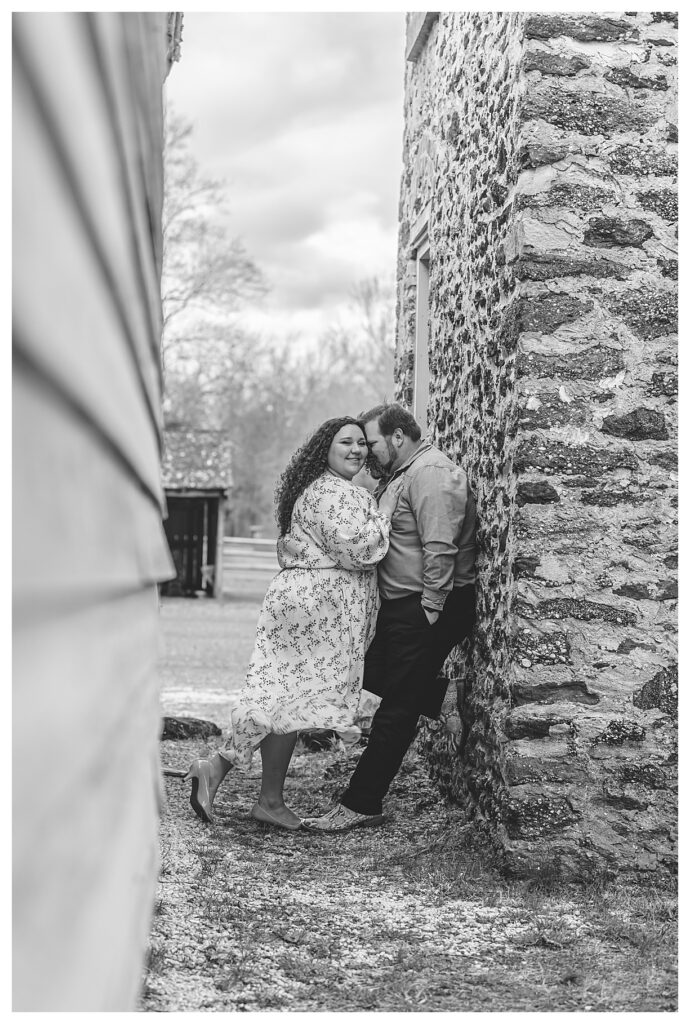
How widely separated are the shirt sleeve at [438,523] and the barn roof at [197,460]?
A: 1805cm

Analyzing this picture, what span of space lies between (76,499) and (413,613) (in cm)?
398

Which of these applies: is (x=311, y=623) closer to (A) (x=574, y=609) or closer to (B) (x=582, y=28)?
(A) (x=574, y=609)

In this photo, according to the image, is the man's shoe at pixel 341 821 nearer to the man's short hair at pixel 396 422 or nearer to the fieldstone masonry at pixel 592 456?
the fieldstone masonry at pixel 592 456

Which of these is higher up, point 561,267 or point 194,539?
point 561,267

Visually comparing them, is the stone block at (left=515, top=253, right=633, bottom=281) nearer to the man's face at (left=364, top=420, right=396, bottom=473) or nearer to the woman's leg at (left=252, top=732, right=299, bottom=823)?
the man's face at (left=364, top=420, right=396, bottom=473)

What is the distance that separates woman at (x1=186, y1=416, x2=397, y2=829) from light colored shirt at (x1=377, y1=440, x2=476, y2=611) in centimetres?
16

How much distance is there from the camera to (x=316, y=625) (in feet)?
15.8

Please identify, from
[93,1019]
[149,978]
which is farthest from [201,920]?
[93,1019]

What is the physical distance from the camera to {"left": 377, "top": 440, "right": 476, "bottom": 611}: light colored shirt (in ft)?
15.7

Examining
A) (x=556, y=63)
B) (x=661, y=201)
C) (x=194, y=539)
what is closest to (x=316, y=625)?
(x=661, y=201)

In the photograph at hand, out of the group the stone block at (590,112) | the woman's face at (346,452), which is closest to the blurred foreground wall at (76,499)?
the stone block at (590,112)

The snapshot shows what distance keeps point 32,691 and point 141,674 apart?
0.85m

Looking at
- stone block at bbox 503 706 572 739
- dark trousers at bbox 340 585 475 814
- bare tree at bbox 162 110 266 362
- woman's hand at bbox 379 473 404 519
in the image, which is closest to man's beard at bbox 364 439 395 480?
woman's hand at bbox 379 473 404 519

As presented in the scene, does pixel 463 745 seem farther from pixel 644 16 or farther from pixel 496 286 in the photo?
pixel 644 16
